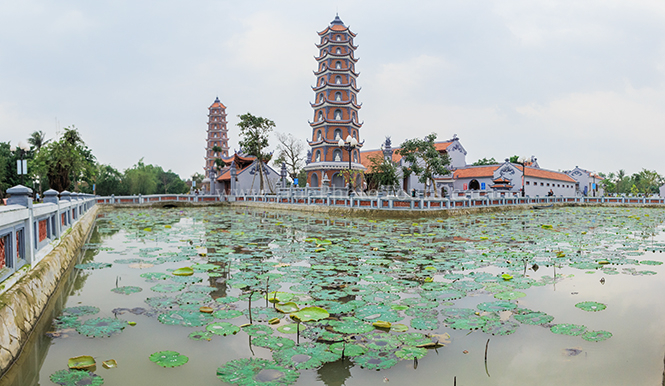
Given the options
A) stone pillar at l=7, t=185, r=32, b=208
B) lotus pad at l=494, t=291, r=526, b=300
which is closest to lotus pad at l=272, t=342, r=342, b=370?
lotus pad at l=494, t=291, r=526, b=300

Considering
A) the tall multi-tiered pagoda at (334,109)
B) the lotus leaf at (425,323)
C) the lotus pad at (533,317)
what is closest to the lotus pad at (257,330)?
the lotus leaf at (425,323)

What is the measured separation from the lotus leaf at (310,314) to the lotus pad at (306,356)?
1.66 ft

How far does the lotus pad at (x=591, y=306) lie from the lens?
3.94 m

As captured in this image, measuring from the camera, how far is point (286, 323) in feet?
11.5

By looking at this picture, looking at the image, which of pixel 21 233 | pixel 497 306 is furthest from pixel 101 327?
pixel 497 306

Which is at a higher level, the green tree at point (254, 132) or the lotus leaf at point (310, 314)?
the green tree at point (254, 132)

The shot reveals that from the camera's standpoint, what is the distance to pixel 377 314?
12.3 feet

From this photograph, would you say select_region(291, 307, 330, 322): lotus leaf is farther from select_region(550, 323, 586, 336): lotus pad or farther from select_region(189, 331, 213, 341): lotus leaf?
select_region(550, 323, 586, 336): lotus pad

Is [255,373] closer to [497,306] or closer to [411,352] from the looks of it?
[411,352]

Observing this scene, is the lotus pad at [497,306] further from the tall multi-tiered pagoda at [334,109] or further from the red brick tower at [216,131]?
the red brick tower at [216,131]

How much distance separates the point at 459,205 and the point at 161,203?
22.5 m

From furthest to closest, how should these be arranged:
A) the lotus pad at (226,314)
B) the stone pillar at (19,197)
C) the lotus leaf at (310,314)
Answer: the stone pillar at (19,197)
the lotus pad at (226,314)
the lotus leaf at (310,314)

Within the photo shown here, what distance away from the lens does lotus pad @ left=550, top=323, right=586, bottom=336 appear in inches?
130


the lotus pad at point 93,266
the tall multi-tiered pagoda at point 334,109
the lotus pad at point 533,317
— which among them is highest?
the tall multi-tiered pagoda at point 334,109
